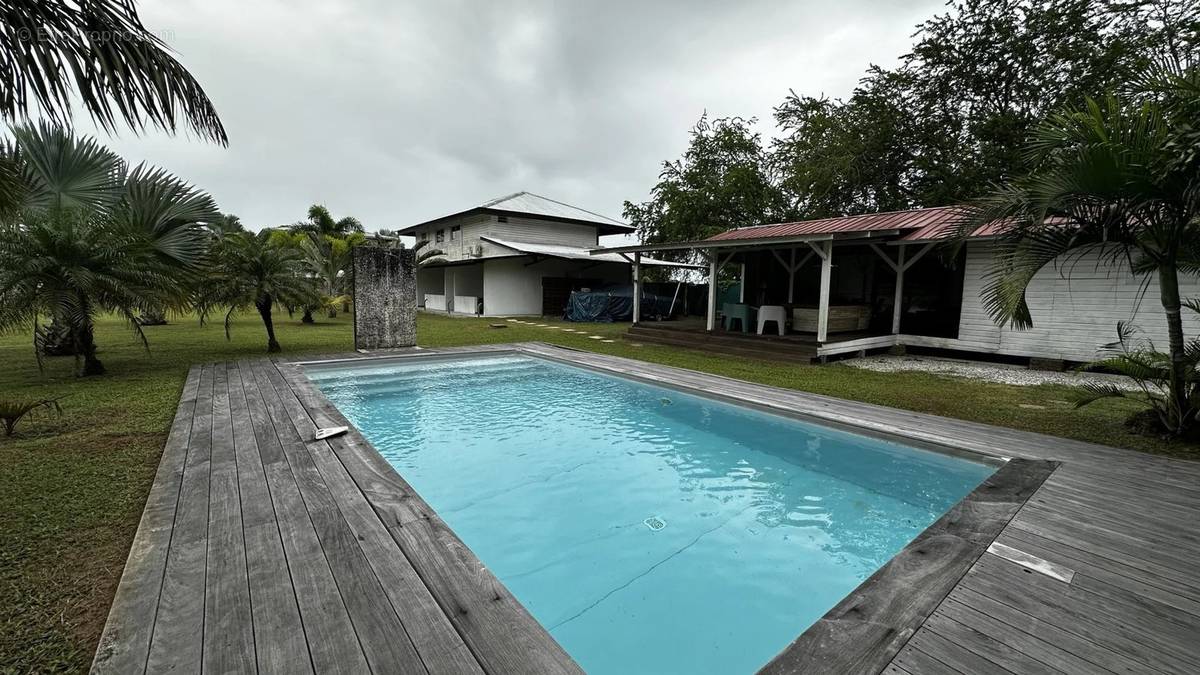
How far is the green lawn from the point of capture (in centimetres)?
207

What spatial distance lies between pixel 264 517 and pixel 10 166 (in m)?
3.85

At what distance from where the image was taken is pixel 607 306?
1895 centimetres

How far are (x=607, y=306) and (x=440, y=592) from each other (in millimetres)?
16948

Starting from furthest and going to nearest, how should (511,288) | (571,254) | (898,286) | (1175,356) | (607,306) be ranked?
(511,288) → (571,254) → (607,306) → (898,286) → (1175,356)

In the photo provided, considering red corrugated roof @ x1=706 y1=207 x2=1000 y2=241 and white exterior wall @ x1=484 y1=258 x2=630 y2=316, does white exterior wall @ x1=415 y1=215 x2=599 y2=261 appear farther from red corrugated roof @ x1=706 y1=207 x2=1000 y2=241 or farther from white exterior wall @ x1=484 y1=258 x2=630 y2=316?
red corrugated roof @ x1=706 y1=207 x2=1000 y2=241

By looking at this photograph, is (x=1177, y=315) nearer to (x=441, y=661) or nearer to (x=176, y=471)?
(x=441, y=661)

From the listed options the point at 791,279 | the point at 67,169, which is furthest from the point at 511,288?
the point at 67,169

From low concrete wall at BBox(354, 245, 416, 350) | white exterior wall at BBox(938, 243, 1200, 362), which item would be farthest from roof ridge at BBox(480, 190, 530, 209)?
white exterior wall at BBox(938, 243, 1200, 362)

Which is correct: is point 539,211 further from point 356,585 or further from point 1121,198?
point 356,585

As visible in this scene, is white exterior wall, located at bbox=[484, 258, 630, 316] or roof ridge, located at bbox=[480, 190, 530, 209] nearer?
white exterior wall, located at bbox=[484, 258, 630, 316]

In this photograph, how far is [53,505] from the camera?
3.07 metres

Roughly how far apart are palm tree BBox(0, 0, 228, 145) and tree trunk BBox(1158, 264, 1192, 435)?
8169 millimetres

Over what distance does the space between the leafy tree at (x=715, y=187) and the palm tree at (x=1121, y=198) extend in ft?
61.9

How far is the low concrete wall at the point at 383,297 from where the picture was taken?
10055mm
